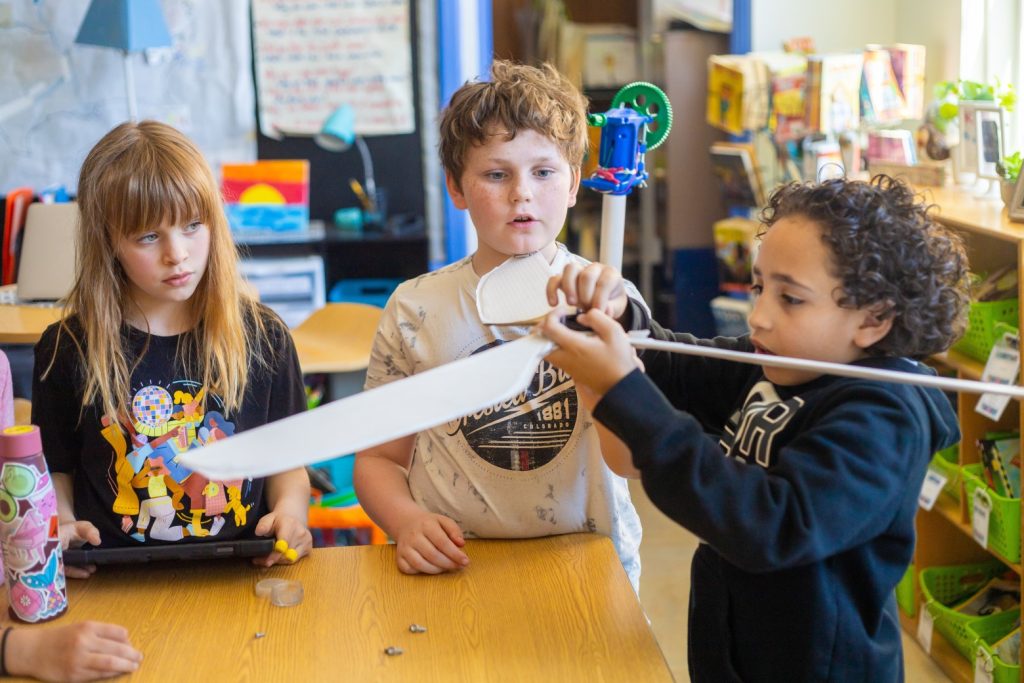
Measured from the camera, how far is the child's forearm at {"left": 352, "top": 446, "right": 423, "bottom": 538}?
138 cm

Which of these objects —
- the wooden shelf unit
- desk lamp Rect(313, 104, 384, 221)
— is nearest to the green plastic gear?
the wooden shelf unit

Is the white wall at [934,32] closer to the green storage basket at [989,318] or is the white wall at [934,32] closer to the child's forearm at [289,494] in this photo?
the green storage basket at [989,318]

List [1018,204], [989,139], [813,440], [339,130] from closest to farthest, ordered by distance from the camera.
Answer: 1. [813,440]
2. [1018,204]
3. [989,139]
4. [339,130]

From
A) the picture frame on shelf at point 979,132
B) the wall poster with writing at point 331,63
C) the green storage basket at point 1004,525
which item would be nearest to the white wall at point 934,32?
the picture frame on shelf at point 979,132

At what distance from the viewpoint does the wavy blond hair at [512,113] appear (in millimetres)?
1398

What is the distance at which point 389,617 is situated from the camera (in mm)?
1198

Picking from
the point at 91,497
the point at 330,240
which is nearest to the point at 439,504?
the point at 91,497

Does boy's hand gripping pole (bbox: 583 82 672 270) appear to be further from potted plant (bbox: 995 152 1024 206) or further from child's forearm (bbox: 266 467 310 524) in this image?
potted plant (bbox: 995 152 1024 206)

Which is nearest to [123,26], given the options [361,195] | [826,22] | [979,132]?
[361,195]

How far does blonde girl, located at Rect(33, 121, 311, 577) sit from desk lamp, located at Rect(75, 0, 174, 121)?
103 inches

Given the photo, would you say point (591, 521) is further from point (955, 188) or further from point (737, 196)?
point (737, 196)

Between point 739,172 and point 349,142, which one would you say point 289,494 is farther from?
point 349,142

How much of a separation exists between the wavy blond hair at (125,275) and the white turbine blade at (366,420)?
0.55m

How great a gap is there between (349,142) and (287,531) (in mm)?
3065
